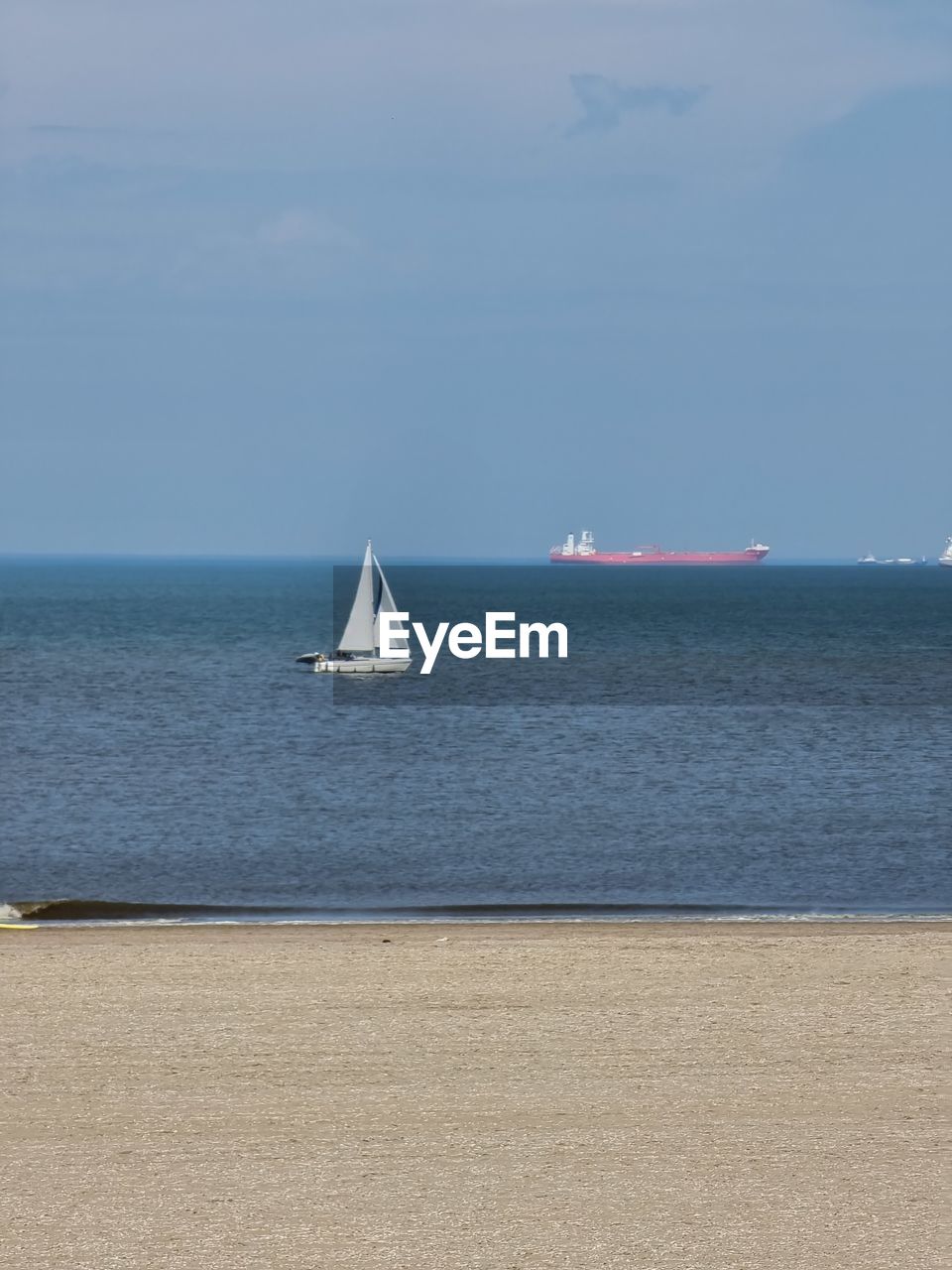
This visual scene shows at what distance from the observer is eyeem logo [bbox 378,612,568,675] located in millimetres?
72844

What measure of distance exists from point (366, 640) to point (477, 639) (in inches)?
1273

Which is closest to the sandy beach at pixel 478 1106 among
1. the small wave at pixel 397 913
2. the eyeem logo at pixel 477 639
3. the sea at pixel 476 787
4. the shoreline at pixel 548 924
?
the shoreline at pixel 548 924

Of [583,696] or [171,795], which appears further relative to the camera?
[583,696]

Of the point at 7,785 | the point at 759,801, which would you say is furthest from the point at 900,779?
the point at 7,785

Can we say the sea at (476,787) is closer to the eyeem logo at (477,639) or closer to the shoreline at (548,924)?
the shoreline at (548,924)

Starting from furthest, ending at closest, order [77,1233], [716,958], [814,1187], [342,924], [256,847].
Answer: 1. [256,847]
2. [342,924]
3. [716,958]
4. [814,1187]
5. [77,1233]

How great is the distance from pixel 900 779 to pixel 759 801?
5.24 meters

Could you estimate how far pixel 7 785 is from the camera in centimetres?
3447

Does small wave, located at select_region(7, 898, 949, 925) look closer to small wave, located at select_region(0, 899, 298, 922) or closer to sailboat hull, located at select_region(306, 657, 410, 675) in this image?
small wave, located at select_region(0, 899, 298, 922)

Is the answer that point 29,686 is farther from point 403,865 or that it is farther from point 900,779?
point 403,865

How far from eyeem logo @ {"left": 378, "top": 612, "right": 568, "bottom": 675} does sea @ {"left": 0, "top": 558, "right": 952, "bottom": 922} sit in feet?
7.20

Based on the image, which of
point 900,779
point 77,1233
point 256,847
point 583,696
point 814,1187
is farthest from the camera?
point 583,696

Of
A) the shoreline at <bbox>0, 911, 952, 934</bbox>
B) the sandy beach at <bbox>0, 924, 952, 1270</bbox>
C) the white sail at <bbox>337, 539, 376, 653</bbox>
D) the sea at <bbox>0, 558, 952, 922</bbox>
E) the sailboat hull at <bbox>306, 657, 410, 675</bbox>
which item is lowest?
the sea at <bbox>0, 558, 952, 922</bbox>

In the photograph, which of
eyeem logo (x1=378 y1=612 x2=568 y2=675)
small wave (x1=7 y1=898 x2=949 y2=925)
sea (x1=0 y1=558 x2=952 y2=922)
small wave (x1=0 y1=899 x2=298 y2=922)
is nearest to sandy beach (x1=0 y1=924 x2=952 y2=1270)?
small wave (x1=7 y1=898 x2=949 y2=925)
